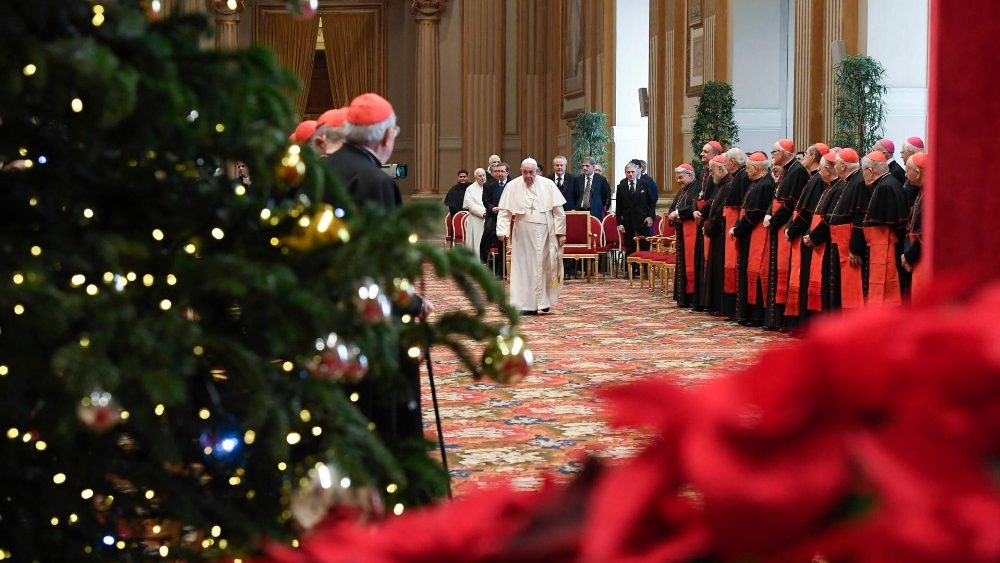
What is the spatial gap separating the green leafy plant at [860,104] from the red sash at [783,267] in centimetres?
129

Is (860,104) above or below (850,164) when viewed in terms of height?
above

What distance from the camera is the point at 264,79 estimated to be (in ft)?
7.33

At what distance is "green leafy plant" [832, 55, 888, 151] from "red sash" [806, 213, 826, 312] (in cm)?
162

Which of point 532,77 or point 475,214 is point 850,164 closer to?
point 475,214

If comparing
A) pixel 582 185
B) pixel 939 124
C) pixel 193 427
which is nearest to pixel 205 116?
pixel 193 427

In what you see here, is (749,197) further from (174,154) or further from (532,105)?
(532,105)

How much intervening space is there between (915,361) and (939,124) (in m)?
1.87

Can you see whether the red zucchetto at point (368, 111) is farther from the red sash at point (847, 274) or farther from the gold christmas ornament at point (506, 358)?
the red sash at point (847, 274)

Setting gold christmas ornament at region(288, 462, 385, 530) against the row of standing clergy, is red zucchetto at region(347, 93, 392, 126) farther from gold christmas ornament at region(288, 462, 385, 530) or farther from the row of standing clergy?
the row of standing clergy

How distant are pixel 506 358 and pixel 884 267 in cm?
797

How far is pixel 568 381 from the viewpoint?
8.30m

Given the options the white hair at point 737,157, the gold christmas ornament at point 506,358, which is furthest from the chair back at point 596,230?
the gold christmas ornament at point 506,358

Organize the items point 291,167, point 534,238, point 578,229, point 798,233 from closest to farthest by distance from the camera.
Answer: point 291,167, point 798,233, point 534,238, point 578,229

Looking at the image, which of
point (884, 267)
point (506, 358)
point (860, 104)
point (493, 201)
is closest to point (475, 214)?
point (493, 201)
